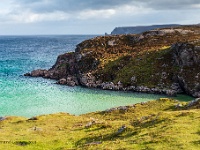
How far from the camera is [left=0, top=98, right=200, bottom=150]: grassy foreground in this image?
94.2ft

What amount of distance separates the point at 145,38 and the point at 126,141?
368ft

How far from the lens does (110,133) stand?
125 feet

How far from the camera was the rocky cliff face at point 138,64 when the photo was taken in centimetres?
9488

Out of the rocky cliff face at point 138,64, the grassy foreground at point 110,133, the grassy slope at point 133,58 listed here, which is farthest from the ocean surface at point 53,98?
the grassy foreground at point 110,133

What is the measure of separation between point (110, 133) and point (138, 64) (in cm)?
7383

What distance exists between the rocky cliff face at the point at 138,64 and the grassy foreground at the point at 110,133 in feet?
128

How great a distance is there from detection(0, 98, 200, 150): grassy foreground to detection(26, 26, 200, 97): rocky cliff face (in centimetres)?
3891

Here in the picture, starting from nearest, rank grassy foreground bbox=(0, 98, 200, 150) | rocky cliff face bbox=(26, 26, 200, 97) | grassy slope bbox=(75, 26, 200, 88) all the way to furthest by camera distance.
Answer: grassy foreground bbox=(0, 98, 200, 150) < rocky cliff face bbox=(26, 26, 200, 97) < grassy slope bbox=(75, 26, 200, 88)

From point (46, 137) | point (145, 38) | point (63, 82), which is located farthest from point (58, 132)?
point (145, 38)

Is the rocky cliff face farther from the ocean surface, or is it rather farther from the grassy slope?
the ocean surface

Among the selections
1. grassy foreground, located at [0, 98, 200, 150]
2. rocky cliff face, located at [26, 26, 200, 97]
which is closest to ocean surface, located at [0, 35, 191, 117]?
rocky cliff face, located at [26, 26, 200, 97]

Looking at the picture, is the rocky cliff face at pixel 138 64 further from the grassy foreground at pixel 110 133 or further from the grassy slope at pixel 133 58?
the grassy foreground at pixel 110 133

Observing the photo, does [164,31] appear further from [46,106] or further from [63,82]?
[46,106]

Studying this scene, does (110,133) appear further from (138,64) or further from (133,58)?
(133,58)
